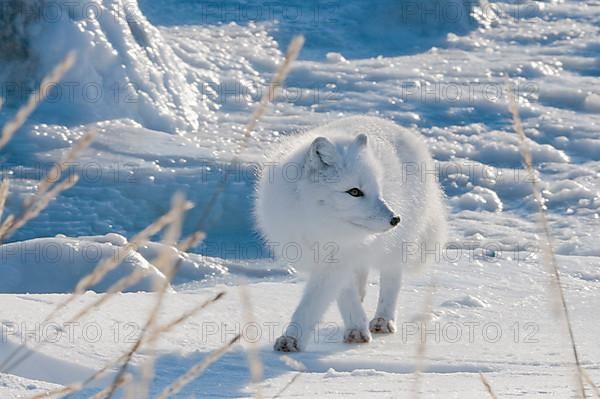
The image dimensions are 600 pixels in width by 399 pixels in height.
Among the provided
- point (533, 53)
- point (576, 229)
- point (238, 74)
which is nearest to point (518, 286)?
point (576, 229)

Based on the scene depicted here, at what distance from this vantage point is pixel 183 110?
32.2ft

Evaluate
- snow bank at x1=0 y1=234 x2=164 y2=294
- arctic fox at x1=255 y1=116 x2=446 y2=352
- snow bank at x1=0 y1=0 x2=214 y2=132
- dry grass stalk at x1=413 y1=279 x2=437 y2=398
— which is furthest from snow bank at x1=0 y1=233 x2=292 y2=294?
dry grass stalk at x1=413 y1=279 x2=437 y2=398

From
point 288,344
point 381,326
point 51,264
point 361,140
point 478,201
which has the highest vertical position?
point 478,201

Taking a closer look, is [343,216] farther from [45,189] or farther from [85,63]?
[85,63]

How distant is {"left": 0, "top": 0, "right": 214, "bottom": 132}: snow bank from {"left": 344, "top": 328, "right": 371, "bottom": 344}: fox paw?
526 cm

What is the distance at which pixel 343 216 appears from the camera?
4168 millimetres

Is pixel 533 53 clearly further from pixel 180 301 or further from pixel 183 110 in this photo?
pixel 180 301

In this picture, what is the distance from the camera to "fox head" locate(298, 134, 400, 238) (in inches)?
162

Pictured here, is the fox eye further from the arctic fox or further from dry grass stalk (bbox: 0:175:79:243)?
dry grass stalk (bbox: 0:175:79:243)

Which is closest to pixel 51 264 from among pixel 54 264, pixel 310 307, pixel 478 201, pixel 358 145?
pixel 54 264

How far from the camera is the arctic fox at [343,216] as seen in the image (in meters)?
4.12

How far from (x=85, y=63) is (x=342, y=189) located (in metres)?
5.38

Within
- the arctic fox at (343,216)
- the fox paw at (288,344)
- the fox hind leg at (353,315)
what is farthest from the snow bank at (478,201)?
the fox paw at (288,344)

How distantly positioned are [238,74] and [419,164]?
711cm
